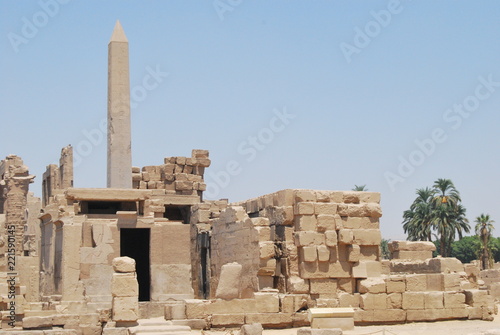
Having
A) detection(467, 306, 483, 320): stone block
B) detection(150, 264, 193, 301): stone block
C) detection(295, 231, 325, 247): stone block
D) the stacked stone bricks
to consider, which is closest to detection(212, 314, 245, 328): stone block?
detection(295, 231, 325, 247): stone block

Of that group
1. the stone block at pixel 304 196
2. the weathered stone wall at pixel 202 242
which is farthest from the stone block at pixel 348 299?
the weathered stone wall at pixel 202 242

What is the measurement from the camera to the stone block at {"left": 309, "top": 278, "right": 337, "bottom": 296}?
16388mm

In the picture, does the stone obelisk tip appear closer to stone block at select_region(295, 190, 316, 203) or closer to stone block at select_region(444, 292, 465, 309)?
stone block at select_region(295, 190, 316, 203)

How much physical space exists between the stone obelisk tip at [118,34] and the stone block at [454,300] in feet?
44.5

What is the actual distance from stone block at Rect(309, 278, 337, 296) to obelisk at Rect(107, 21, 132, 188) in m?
10.2

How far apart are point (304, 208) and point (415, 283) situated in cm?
286

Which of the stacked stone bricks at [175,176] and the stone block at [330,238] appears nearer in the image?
the stone block at [330,238]

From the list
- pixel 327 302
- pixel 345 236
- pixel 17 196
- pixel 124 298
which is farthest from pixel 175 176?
pixel 124 298

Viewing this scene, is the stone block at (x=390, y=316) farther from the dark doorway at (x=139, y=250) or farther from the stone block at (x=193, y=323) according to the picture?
the dark doorway at (x=139, y=250)

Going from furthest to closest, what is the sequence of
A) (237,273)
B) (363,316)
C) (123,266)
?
(363,316), (237,273), (123,266)

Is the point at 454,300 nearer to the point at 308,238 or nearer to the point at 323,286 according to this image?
the point at 323,286

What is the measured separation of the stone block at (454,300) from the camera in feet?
53.9

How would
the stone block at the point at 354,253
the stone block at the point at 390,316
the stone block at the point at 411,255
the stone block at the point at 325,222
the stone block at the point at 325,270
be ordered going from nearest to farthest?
the stone block at the point at 390,316 → the stone block at the point at 325,270 → the stone block at the point at 325,222 → the stone block at the point at 354,253 → the stone block at the point at 411,255

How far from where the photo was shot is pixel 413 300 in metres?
16.3
